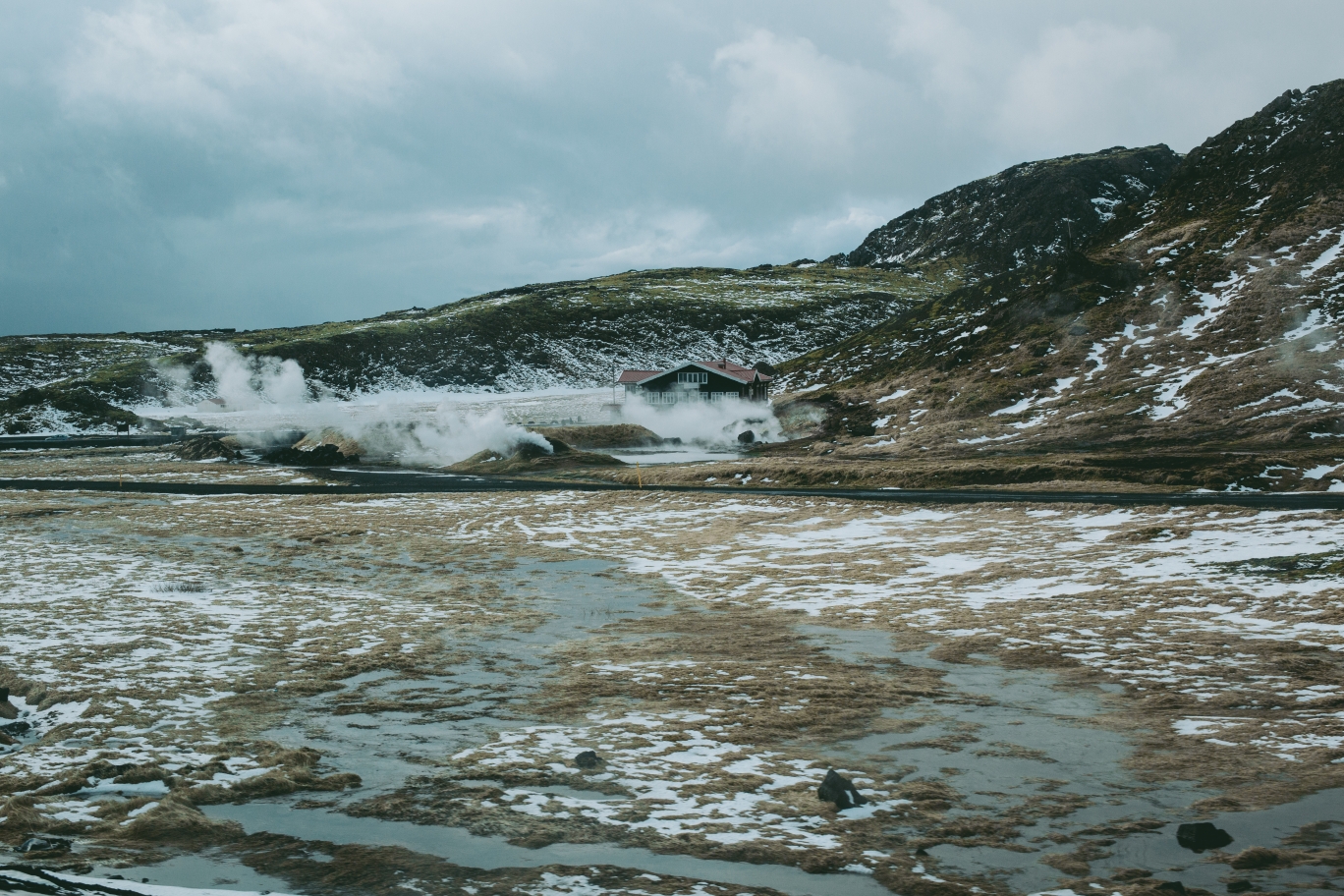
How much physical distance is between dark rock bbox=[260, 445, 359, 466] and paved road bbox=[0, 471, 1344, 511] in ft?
27.9

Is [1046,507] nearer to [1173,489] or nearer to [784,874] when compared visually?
[1173,489]

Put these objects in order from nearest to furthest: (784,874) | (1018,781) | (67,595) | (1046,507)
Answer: (784,874) < (1018,781) < (67,595) < (1046,507)

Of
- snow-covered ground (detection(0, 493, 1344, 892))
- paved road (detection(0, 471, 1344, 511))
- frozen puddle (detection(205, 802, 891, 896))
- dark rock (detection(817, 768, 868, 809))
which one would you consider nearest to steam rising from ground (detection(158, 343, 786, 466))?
paved road (detection(0, 471, 1344, 511))

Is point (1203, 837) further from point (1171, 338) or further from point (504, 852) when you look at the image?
point (1171, 338)

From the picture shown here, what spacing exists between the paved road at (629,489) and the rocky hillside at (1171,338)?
7665 millimetres

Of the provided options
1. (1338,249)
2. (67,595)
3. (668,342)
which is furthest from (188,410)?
(1338,249)

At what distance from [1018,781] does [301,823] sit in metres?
8.34

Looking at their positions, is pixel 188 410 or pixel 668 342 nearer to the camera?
pixel 188 410

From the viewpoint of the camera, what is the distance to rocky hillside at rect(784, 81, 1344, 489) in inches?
2453

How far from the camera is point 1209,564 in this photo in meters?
24.8

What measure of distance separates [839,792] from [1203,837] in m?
3.60

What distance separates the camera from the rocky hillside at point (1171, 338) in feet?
204

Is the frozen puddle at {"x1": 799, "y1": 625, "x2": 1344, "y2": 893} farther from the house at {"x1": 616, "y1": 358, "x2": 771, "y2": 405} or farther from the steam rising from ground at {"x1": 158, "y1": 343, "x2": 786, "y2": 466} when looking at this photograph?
the house at {"x1": 616, "y1": 358, "x2": 771, "y2": 405}

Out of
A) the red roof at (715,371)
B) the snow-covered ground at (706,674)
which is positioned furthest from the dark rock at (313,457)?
the snow-covered ground at (706,674)
